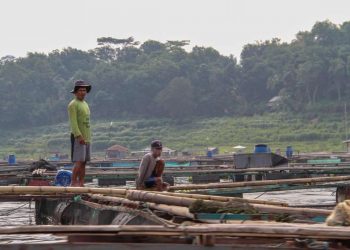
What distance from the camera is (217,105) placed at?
93375 mm

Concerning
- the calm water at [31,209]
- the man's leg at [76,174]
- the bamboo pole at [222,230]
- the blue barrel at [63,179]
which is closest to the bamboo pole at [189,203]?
the bamboo pole at [222,230]

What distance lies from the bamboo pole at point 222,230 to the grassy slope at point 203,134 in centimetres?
6803

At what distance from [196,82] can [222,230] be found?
93869 mm

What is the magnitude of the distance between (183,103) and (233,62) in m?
11.7

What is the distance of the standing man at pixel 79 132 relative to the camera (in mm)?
11047

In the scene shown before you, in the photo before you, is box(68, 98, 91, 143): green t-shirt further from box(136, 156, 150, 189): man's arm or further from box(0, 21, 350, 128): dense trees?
box(0, 21, 350, 128): dense trees

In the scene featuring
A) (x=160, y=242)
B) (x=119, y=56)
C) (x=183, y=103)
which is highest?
(x=119, y=56)

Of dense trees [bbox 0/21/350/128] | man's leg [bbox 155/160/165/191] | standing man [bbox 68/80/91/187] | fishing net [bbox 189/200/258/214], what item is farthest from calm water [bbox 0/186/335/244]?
dense trees [bbox 0/21/350/128]

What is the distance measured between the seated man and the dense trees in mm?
74593

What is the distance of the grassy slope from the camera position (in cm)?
7681

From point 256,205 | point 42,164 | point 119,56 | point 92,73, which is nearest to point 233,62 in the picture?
point 92,73

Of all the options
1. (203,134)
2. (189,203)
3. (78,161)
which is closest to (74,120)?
(78,161)

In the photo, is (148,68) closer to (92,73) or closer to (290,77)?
(92,73)

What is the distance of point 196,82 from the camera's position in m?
99.1
